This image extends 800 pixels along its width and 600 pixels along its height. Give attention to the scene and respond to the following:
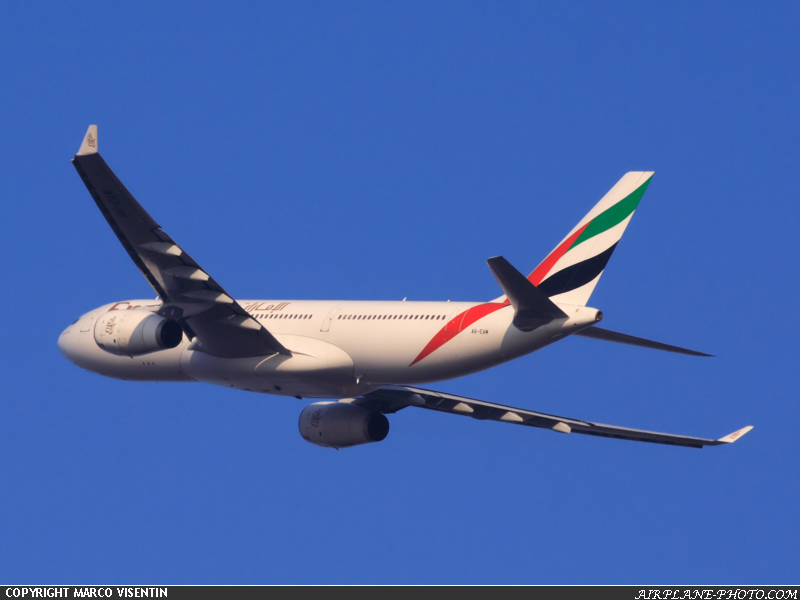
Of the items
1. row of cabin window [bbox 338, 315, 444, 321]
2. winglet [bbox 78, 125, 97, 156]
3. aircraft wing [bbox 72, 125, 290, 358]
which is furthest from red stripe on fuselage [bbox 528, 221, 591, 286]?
winglet [bbox 78, 125, 97, 156]

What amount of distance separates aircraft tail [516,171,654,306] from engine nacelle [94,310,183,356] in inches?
428

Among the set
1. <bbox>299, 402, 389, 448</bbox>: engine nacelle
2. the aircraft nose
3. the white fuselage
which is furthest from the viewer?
the aircraft nose

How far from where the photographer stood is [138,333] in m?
38.0

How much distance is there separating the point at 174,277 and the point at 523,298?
9920 millimetres

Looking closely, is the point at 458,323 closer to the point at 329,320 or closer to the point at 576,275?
the point at 576,275

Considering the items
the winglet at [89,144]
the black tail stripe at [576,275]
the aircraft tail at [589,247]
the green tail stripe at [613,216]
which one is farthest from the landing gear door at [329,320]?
the winglet at [89,144]

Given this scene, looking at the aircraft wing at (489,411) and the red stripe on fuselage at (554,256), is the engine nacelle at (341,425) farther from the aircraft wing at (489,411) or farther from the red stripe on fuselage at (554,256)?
the red stripe on fuselage at (554,256)

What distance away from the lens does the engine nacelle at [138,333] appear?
3791cm

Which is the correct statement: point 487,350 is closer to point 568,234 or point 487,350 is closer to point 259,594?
point 568,234

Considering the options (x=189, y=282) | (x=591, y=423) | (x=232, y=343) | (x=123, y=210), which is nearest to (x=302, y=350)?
(x=232, y=343)

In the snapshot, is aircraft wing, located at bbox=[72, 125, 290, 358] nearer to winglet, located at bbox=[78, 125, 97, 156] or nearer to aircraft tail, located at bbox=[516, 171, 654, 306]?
winglet, located at bbox=[78, 125, 97, 156]

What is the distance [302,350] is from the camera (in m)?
39.4

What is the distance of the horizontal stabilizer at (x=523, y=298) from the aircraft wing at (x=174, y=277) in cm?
792

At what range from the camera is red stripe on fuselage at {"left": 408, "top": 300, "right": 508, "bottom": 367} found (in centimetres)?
3716
